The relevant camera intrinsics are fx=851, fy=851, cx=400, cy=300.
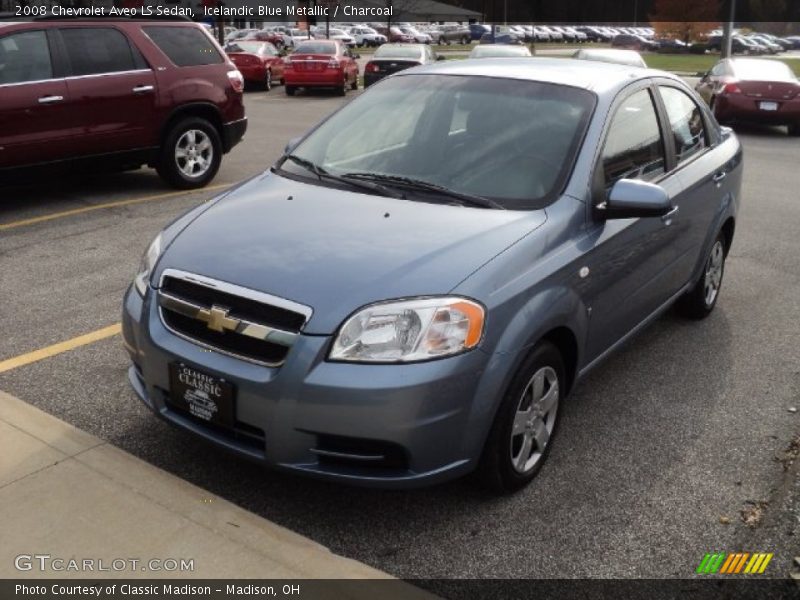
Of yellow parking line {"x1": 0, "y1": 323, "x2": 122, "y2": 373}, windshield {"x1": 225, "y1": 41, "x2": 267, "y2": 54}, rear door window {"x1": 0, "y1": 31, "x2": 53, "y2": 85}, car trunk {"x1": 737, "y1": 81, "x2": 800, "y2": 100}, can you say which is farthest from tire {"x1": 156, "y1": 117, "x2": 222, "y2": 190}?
windshield {"x1": 225, "y1": 41, "x2": 267, "y2": 54}

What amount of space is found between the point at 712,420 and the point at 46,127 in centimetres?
634

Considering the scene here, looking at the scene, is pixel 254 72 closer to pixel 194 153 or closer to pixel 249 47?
pixel 249 47

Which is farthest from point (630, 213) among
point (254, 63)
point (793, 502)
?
point (254, 63)

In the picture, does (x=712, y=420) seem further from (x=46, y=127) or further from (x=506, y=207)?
(x=46, y=127)

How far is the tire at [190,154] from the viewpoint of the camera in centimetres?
897

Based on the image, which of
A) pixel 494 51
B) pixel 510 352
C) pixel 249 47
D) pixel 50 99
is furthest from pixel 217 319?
pixel 249 47

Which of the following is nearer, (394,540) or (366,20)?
(394,540)

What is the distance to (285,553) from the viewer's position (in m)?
2.97

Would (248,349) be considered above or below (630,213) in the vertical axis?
below

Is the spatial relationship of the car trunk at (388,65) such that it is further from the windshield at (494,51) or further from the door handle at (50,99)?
the door handle at (50,99)

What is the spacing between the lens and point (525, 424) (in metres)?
3.48

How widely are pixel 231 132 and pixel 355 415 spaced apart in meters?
7.19

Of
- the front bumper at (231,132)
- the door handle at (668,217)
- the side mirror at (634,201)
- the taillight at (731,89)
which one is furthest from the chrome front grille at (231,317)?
the taillight at (731,89)

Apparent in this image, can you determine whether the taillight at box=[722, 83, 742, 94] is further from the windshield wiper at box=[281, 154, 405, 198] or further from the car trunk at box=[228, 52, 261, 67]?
the windshield wiper at box=[281, 154, 405, 198]
